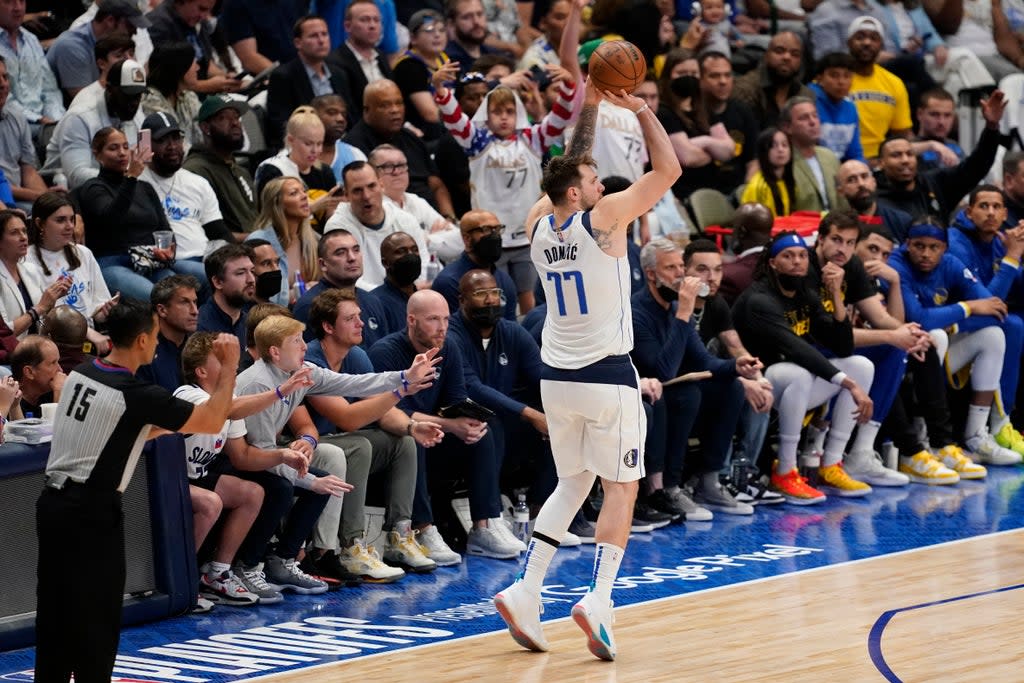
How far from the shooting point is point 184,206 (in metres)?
10.2

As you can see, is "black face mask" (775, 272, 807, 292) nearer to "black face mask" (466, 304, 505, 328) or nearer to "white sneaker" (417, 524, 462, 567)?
"black face mask" (466, 304, 505, 328)

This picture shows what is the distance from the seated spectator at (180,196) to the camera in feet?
33.3

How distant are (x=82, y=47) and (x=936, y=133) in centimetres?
743

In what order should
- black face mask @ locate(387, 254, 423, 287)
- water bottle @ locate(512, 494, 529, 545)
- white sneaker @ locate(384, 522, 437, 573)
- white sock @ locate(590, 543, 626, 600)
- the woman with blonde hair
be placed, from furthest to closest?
the woman with blonde hair → black face mask @ locate(387, 254, 423, 287) → water bottle @ locate(512, 494, 529, 545) → white sneaker @ locate(384, 522, 437, 573) → white sock @ locate(590, 543, 626, 600)

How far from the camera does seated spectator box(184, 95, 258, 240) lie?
10.7 meters

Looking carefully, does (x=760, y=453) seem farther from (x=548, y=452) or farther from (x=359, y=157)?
(x=359, y=157)

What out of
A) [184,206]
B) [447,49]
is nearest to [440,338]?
[184,206]

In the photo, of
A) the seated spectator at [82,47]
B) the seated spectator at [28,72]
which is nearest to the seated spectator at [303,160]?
the seated spectator at [82,47]

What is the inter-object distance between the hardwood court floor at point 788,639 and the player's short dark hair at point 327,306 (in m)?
2.11

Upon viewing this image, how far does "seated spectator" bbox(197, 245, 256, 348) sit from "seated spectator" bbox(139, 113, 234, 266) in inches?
44.4

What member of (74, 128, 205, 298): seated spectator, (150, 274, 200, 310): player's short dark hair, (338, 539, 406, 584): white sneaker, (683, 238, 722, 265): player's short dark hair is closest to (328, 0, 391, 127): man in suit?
(74, 128, 205, 298): seated spectator

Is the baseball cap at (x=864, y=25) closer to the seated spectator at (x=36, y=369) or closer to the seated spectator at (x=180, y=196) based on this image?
the seated spectator at (x=180, y=196)

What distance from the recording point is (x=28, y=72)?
11.2 meters

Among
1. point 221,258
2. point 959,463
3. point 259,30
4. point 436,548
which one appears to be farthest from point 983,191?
point 221,258
